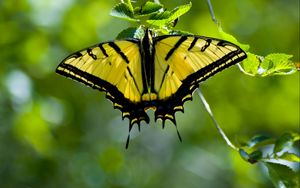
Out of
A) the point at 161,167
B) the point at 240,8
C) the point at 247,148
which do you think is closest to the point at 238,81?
the point at 240,8

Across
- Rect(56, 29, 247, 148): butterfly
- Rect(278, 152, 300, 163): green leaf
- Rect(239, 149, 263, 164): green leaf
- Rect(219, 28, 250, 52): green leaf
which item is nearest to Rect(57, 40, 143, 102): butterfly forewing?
Rect(56, 29, 247, 148): butterfly

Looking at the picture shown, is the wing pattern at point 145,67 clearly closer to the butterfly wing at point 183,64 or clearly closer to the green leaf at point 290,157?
the butterfly wing at point 183,64

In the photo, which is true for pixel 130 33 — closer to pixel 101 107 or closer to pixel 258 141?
pixel 258 141

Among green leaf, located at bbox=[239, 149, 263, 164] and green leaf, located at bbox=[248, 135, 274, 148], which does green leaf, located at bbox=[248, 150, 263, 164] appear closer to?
green leaf, located at bbox=[239, 149, 263, 164]

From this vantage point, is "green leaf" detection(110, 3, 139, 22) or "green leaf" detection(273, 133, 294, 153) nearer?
"green leaf" detection(110, 3, 139, 22)

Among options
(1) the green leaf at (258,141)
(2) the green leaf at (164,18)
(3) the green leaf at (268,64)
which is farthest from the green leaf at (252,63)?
(1) the green leaf at (258,141)

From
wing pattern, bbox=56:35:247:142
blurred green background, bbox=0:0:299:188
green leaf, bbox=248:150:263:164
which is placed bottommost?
blurred green background, bbox=0:0:299:188

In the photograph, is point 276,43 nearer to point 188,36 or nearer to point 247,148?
point 247,148
